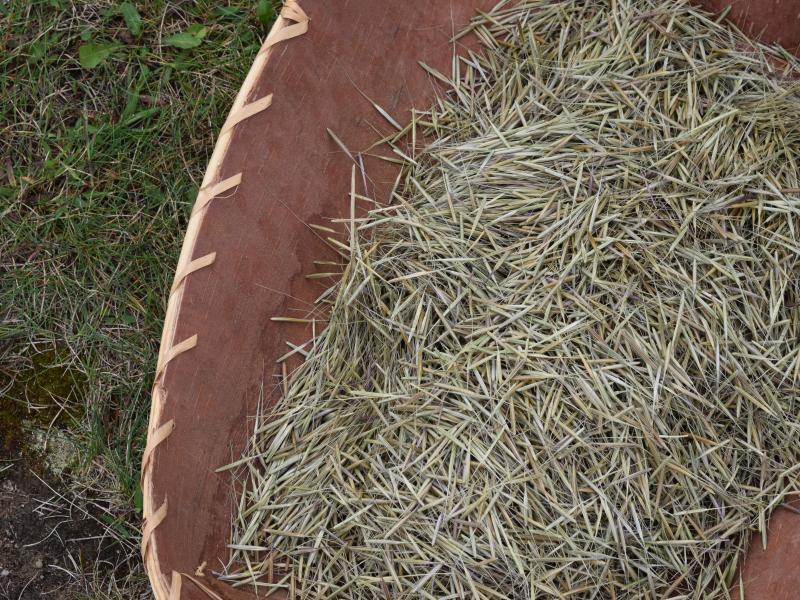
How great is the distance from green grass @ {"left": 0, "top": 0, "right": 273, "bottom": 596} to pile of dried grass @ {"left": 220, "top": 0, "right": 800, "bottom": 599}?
1.90 feet

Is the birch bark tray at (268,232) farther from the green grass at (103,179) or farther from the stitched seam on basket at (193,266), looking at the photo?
the green grass at (103,179)

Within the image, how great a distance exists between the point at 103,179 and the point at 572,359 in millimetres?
1250

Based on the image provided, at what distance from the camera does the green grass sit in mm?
1791

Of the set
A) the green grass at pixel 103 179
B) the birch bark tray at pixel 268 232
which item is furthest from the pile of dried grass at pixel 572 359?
the green grass at pixel 103 179

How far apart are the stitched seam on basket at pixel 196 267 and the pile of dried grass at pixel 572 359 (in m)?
0.16

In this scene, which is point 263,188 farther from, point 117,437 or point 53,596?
point 53,596

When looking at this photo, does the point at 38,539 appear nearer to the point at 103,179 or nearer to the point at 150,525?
the point at 150,525

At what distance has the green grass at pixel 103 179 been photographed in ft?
5.88

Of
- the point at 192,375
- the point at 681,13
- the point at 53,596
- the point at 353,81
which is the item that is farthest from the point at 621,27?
the point at 53,596

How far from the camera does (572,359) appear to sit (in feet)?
4.15

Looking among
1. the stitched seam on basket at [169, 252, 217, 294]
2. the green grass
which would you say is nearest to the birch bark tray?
the stitched seam on basket at [169, 252, 217, 294]

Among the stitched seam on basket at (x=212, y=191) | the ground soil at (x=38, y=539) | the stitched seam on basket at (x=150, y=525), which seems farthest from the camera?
the ground soil at (x=38, y=539)

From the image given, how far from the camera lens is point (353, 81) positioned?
1.49 m

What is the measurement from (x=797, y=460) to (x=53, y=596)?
161 cm
